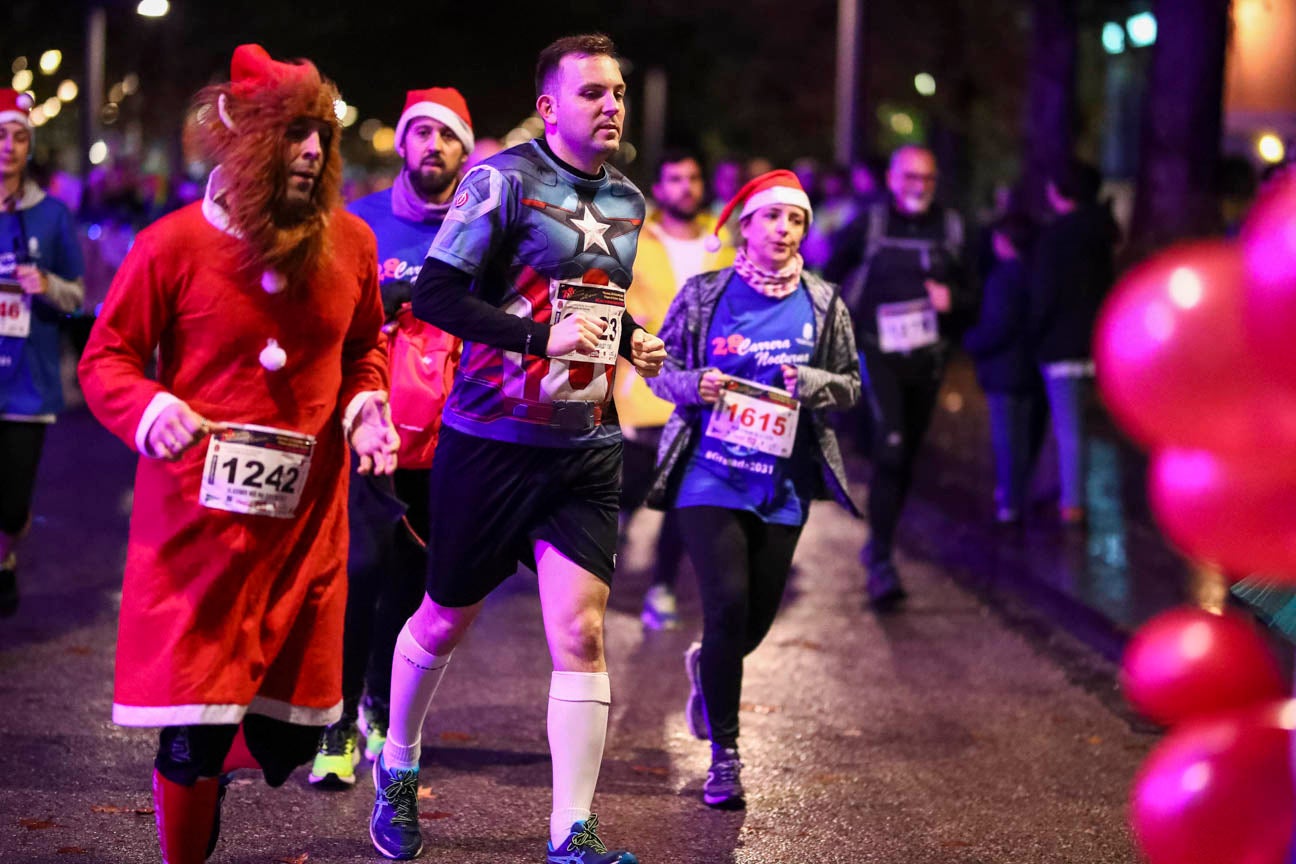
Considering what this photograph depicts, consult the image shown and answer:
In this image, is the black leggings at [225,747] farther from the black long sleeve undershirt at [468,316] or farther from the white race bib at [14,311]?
the white race bib at [14,311]

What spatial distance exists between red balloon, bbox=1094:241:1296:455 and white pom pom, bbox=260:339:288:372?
218 cm

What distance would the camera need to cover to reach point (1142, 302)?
2.82 m

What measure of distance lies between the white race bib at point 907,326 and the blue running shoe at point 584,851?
484 centimetres

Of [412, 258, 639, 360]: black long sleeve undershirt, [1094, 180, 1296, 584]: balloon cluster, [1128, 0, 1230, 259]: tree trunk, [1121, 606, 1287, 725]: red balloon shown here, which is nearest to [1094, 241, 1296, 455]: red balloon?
[1094, 180, 1296, 584]: balloon cluster

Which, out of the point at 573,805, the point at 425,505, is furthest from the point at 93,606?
the point at 573,805

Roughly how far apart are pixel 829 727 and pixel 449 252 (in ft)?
9.78

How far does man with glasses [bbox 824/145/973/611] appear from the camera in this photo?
9.21m

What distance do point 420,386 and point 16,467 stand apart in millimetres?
2997

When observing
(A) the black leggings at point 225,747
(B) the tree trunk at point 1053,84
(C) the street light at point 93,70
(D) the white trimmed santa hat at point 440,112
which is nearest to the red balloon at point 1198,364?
(A) the black leggings at point 225,747

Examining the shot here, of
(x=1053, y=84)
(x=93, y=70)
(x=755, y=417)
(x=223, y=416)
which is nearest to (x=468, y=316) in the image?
(x=223, y=416)

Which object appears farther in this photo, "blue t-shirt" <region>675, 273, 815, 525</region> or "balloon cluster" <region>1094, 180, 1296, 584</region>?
"blue t-shirt" <region>675, 273, 815, 525</region>

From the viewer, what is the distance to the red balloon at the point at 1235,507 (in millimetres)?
2803

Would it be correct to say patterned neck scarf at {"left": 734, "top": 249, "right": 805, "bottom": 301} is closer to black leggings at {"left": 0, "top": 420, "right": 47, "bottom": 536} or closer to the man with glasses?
the man with glasses

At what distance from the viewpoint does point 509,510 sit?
4930 millimetres
